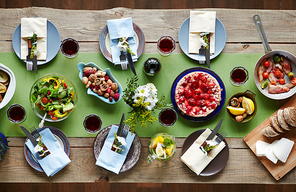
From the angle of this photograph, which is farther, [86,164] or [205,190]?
[205,190]

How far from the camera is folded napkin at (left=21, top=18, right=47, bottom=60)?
5.07ft

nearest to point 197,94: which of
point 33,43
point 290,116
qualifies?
point 290,116

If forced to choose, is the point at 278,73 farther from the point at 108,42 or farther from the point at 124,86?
the point at 108,42

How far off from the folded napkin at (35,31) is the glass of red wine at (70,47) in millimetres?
130

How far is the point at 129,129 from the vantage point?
1.55m

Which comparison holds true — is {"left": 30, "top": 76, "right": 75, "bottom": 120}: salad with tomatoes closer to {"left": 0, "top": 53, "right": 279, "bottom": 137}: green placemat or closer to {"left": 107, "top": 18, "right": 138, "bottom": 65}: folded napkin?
{"left": 0, "top": 53, "right": 279, "bottom": 137}: green placemat

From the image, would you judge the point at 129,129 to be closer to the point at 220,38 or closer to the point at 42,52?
the point at 42,52

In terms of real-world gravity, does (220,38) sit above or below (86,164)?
above

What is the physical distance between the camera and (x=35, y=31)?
61.1 inches

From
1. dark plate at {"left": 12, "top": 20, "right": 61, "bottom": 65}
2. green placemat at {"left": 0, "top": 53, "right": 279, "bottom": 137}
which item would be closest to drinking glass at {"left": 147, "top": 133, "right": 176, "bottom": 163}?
green placemat at {"left": 0, "top": 53, "right": 279, "bottom": 137}

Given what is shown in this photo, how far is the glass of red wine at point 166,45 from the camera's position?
1575 millimetres

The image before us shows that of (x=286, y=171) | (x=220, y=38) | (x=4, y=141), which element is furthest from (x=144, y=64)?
(x=286, y=171)

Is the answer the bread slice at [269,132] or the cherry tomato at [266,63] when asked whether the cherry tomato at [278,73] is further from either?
the bread slice at [269,132]

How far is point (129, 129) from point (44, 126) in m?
0.61
